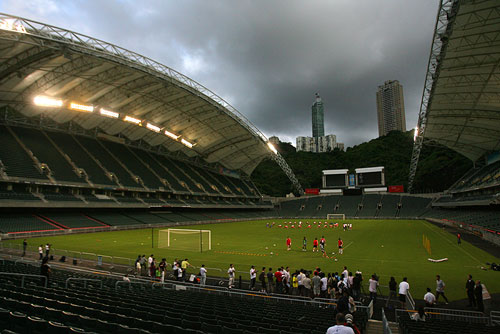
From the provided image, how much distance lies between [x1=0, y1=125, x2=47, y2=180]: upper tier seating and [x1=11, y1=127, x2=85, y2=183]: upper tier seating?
156cm

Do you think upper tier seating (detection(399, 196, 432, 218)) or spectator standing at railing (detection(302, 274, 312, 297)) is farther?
upper tier seating (detection(399, 196, 432, 218))

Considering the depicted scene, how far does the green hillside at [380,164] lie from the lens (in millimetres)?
96750

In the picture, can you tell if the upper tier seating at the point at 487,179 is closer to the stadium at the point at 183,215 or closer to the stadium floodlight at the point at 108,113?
the stadium at the point at 183,215

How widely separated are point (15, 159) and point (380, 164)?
368 feet

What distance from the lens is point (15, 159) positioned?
44.5 m

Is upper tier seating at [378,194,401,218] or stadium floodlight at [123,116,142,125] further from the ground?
stadium floodlight at [123,116,142,125]

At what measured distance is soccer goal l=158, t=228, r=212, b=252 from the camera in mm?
30875

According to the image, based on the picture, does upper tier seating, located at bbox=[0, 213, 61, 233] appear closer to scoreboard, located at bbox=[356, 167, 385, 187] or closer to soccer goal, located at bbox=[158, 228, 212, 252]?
soccer goal, located at bbox=[158, 228, 212, 252]

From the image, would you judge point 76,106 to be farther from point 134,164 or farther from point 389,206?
point 389,206

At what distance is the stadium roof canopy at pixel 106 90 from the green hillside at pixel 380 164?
55.2 m

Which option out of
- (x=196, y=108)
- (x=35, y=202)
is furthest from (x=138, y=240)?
(x=196, y=108)

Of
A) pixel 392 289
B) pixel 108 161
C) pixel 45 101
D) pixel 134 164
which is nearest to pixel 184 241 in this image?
pixel 392 289

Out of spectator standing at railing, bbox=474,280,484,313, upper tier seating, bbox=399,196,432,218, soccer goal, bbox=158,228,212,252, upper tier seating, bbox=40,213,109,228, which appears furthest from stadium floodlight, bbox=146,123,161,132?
upper tier seating, bbox=399,196,432,218

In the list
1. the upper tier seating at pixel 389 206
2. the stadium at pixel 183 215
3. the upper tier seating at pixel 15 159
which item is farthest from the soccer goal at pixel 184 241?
the upper tier seating at pixel 389 206
